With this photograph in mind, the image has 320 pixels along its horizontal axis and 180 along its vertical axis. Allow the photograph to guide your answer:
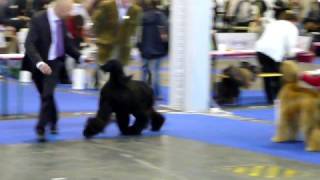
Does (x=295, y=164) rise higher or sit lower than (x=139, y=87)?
lower

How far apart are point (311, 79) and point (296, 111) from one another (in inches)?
16.9

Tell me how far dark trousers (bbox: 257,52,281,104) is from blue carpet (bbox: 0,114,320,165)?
1869 millimetres

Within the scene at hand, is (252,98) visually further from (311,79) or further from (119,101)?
(119,101)

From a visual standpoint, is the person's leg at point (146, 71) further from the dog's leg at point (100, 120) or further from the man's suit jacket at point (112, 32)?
the dog's leg at point (100, 120)

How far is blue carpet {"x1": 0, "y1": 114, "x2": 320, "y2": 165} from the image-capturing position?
8578 mm

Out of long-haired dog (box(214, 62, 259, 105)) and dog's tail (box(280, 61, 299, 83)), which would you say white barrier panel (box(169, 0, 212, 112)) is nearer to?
long-haired dog (box(214, 62, 259, 105))

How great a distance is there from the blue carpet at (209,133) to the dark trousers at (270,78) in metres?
1.87

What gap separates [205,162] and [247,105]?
16.9 feet

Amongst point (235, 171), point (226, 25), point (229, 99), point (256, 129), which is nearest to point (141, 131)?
point (256, 129)

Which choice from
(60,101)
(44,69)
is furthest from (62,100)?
(44,69)

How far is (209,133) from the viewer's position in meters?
9.84

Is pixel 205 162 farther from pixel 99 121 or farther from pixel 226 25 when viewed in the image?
pixel 226 25

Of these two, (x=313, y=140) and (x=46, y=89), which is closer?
(x=313, y=140)

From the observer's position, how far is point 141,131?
9516 millimetres
